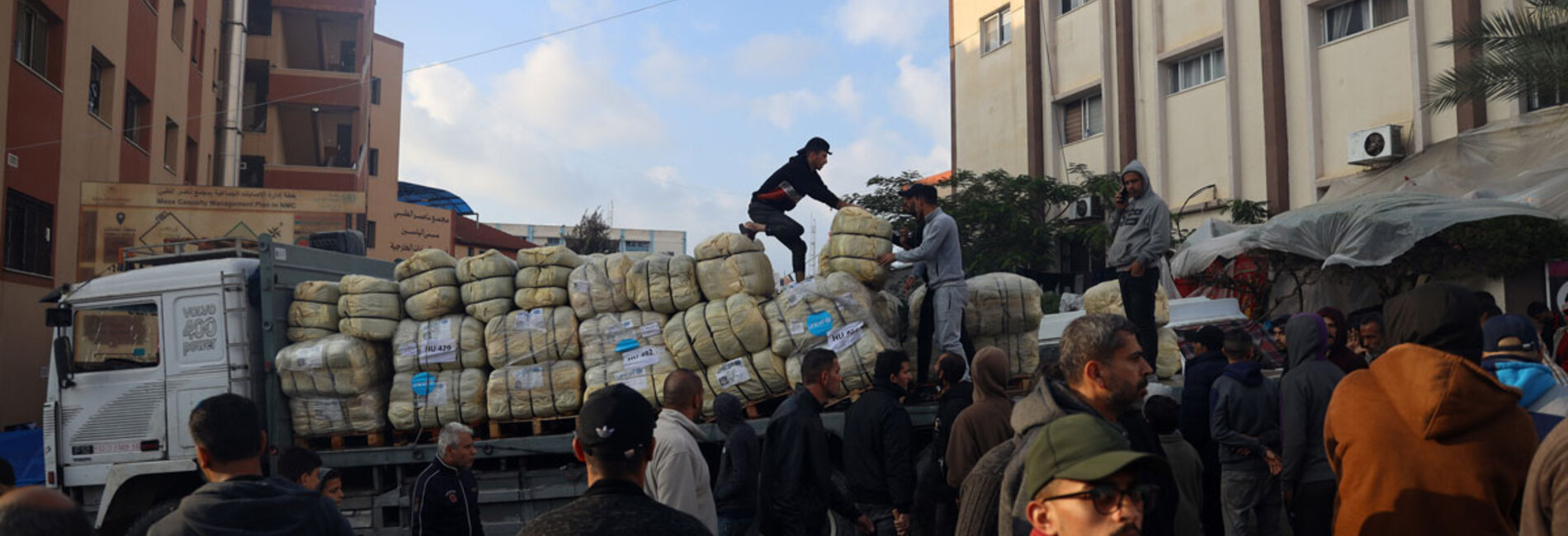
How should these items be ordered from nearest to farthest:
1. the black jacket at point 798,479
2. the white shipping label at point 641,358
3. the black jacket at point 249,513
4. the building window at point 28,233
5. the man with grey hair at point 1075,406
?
1. the black jacket at point 249,513
2. the man with grey hair at point 1075,406
3. the black jacket at point 798,479
4. the white shipping label at point 641,358
5. the building window at point 28,233

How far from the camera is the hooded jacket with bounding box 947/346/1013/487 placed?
5.14 m

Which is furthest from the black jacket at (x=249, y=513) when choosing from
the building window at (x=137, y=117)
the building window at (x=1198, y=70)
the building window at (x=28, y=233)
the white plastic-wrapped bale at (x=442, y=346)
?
the building window at (x=1198, y=70)

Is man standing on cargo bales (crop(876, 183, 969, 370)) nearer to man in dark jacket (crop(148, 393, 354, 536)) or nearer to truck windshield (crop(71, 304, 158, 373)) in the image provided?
man in dark jacket (crop(148, 393, 354, 536))

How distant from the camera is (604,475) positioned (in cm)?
270

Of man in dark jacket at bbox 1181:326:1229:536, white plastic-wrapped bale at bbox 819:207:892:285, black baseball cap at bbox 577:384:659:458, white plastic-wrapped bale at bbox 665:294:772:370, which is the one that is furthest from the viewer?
white plastic-wrapped bale at bbox 819:207:892:285

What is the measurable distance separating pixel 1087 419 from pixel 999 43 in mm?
26071

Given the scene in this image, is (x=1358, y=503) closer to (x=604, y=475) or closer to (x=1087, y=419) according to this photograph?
(x=1087, y=419)

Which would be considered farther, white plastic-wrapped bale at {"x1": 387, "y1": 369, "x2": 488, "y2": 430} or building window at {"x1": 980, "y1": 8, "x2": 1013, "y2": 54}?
building window at {"x1": 980, "y1": 8, "x2": 1013, "y2": 54}

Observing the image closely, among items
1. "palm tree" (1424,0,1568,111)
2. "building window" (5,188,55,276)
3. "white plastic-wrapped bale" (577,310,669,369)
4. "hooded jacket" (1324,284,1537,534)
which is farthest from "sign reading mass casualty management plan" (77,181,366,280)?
"palm tree" (1424,0,1568,111)

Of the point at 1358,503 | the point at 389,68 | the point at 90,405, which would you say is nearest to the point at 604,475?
the point at 1358,503

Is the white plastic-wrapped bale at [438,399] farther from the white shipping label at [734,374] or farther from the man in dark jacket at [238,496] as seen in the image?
the man in dark jacket at [238,496]

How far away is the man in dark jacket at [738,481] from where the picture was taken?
5.82 metres

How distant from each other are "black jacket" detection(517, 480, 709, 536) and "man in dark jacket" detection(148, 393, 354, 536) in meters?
0.86

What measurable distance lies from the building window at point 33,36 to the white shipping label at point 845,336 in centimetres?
1256
